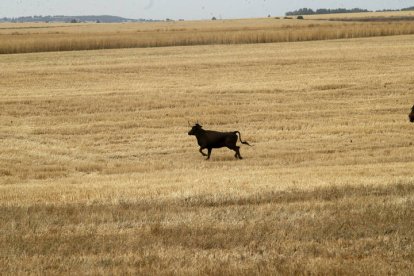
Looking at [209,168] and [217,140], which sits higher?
[217,140]

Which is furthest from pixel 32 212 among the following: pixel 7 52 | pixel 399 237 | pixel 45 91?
pixel 7 52

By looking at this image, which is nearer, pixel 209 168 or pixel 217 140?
pixel 209 168

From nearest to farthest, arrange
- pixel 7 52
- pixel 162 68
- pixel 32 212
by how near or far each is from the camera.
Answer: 1. pixel 32 212
2. pixel 162 68
3. pixel 7 52

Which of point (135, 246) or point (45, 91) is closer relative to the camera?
point (135, 246)

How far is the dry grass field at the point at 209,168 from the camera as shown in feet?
21.9

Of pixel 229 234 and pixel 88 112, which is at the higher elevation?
pixel 229 234

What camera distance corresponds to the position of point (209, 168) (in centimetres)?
1602

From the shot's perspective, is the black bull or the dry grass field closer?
the dry grass field

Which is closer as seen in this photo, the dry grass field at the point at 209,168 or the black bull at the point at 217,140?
the dry grass field at the point at 209,168

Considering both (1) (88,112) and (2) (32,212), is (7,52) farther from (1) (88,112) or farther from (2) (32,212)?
(2) (32,212)

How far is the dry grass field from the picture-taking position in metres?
6.66

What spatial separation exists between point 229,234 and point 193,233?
407 mm

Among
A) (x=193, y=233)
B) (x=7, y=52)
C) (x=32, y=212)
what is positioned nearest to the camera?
(x=193, y=233)

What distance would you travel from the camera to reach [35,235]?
7.47 m
